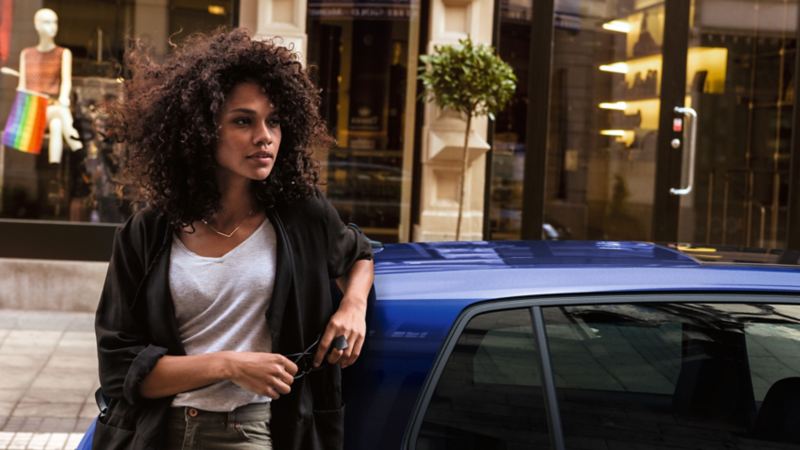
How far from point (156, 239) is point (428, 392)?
69 centimetres

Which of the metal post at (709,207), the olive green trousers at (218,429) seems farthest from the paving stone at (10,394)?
the metal post at (709,207)

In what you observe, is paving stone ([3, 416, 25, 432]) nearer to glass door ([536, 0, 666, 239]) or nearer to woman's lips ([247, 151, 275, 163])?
woman's lips ([247, 151, 275, 163])

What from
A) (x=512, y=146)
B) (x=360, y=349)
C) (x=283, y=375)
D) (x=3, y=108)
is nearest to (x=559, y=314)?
(x=360, y=349)

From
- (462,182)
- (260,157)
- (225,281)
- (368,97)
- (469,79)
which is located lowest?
(225,281)

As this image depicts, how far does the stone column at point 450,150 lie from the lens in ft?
29.7

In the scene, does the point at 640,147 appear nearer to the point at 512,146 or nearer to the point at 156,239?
the point at 512,146

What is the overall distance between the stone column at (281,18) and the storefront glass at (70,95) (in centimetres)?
19

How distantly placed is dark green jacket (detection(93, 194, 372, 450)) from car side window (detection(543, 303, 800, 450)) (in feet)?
1.69

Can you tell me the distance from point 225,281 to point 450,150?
22.4 ft

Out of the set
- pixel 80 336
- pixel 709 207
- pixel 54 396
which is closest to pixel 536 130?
pixel 709 207

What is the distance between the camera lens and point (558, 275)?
7.98 feet

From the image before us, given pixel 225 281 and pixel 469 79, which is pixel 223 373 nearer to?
pixel 225 281

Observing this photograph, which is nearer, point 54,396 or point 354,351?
point 354,351

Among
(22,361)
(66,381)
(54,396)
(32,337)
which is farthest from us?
(32,337)
